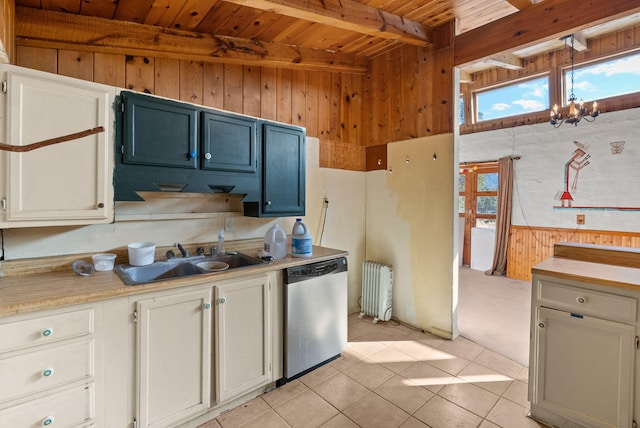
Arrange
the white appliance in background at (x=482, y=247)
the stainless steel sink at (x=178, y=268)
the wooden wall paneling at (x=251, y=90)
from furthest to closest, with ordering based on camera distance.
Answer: the white appliance in background at (x=482, y=247) < the wooden wall paneling at (x=251, y=90) < the stainless steel sink at (x=178, y=268)

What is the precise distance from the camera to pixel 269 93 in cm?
282

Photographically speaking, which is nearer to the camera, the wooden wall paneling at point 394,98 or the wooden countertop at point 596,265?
the wooden countertop at point 596,265

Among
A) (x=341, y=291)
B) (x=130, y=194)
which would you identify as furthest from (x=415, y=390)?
(x=130, y=194)

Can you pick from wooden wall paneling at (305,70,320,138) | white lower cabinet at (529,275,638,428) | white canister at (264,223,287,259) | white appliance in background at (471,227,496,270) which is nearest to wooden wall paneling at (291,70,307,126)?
wooden wall paneling at (305,70,320,138)

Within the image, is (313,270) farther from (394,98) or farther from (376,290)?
(394,98)

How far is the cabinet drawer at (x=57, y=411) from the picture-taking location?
1.30 m

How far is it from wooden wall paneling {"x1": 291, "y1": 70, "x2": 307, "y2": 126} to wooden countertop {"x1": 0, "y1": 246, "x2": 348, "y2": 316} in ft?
5.53

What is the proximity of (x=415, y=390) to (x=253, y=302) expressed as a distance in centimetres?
131

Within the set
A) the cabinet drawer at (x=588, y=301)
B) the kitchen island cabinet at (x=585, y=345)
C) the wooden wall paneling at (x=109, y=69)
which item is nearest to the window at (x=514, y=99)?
the kitchen island cabinet at (x=585, y=345)

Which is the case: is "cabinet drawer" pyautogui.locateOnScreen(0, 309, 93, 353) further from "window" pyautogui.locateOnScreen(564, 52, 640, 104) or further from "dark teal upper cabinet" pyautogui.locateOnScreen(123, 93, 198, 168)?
"window" pyautogui.locateOnScreen(564, 52, 640, 104)

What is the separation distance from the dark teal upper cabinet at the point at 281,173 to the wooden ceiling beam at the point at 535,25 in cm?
170

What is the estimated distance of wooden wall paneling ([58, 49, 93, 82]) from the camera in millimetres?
1904

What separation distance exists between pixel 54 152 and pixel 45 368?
1039 mm

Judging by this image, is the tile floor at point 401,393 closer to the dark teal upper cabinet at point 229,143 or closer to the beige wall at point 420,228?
the beige wall at point 420,228
